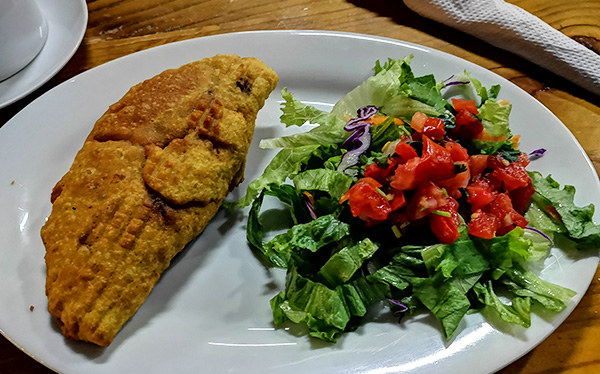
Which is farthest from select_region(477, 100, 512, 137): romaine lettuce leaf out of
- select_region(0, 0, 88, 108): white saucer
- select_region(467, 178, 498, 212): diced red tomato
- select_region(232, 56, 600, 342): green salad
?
select_region(0, 0, 88, 108): white saucer

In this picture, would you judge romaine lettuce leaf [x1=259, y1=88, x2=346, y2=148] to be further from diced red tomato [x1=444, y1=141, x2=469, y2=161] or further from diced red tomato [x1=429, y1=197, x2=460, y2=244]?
diced red tomato [x1=429, y1=197, x2=460, y2=244]

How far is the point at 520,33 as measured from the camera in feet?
9.29

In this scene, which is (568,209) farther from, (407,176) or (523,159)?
(407,176)

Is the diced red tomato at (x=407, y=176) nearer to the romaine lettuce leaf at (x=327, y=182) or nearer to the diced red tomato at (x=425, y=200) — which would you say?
the diced red tomato at (x=425, y=200)

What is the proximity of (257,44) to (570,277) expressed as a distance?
1.93 m

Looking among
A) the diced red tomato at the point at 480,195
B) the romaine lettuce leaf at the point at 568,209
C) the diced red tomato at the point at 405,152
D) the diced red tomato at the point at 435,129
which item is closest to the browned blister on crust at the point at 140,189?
the diced red tomato at the point at 405,152

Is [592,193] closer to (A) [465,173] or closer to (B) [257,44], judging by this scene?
(A) [465,173]

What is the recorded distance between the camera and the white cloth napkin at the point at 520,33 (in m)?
2.74

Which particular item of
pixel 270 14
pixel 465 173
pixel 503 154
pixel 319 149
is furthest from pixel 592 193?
pixel 270 14

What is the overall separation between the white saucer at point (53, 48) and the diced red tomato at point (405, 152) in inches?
72.7

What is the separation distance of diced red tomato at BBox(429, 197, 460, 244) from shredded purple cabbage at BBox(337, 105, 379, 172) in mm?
438

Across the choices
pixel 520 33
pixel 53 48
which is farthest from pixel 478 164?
pixel 53 48

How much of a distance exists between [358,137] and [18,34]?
185 cm

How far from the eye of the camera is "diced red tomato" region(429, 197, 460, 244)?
184 cm
